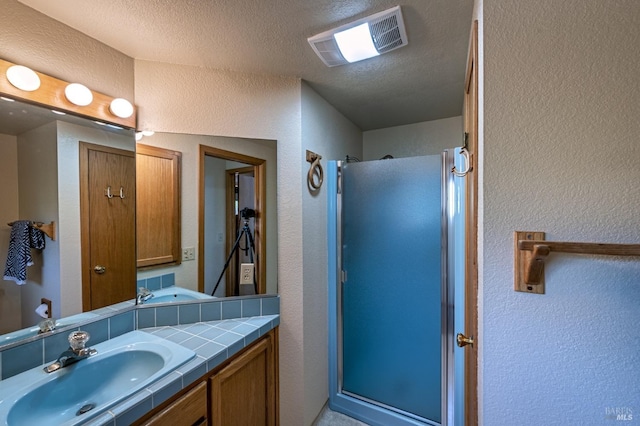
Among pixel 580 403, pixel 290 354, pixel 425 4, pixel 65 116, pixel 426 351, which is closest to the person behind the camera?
pixel 580 403

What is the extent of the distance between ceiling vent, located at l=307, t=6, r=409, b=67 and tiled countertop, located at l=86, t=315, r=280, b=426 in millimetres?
1478

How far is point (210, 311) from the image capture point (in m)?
1.47

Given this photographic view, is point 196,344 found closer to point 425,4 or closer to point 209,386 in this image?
point 209,386

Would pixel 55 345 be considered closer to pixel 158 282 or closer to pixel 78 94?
pixel 158 282

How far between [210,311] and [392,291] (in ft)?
3.91

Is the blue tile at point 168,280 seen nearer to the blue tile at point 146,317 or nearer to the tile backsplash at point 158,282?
the tile backsplash at point 158,282

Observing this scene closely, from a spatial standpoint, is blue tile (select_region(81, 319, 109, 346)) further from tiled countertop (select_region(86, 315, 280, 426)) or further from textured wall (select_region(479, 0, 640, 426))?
textured wall (select_region(479, 0, 640, 426))

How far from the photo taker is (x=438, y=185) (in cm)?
164

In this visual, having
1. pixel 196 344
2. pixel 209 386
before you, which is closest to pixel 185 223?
pixel 196 344

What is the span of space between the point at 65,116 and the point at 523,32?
1729mm

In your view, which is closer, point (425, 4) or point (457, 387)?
point (425, 4)

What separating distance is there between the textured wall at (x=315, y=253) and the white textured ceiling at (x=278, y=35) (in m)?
0.21

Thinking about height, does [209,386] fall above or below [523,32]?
below

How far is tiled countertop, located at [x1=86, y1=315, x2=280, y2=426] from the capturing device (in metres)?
0.80
